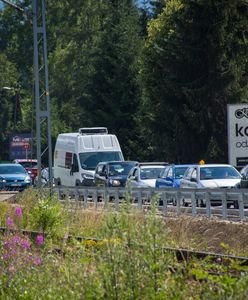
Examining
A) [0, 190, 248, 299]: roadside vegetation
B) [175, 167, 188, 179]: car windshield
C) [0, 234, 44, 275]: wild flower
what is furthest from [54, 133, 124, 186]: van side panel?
[0, 190, 248, 299]: roadside vegetation

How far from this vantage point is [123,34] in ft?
234

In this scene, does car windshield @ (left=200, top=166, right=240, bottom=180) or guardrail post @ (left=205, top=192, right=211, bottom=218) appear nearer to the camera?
guardrail post @ (left=205, top=192, right=211, bottom=218)

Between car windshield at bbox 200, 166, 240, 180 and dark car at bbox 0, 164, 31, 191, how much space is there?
1713 centimetres

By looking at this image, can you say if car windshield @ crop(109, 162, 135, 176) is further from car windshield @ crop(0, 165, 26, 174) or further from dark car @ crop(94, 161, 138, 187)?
car windshield @ crop(0, 165, 26, 174)

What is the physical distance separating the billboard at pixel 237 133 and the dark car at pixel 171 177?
817 centimetres

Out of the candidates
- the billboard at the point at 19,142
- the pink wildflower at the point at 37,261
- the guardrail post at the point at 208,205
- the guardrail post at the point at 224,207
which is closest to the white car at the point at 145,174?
the guardrail post at the point at 208,205

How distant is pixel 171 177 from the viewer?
35531 millimetres

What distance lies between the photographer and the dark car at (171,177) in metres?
35.0

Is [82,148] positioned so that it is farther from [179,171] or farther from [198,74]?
[198,74]

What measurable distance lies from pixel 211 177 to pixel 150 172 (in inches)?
249

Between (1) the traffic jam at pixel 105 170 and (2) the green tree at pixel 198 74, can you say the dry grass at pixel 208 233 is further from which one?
(2) the green tree at pixel 198 74

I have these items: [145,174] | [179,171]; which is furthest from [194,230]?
[145,174]

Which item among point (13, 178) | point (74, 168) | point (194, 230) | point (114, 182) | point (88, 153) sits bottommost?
point (13, 178)

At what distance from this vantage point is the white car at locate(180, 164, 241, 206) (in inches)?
1232
